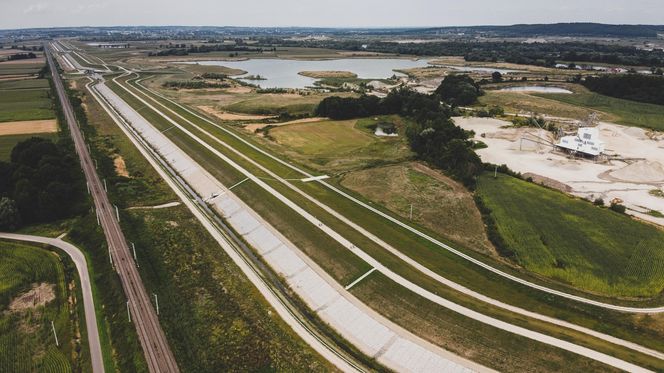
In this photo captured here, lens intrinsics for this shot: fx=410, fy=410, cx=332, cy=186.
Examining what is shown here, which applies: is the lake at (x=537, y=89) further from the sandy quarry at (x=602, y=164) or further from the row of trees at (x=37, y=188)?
the row of trees at (x=37, y=188)

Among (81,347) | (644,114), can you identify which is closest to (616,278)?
(81,347)

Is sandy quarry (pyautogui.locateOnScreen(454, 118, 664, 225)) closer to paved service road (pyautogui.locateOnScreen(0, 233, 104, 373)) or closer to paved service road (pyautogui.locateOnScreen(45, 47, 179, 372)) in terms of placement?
paved service road (pyautogui.locateOnScreen(45, 47, 179, 372))

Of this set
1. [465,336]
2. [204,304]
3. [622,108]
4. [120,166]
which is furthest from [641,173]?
[120,166]

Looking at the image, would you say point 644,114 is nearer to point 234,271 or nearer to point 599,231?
point 599,231

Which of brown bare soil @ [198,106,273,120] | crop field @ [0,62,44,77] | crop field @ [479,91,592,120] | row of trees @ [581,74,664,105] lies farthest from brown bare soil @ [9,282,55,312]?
crop field @ [0,62,44,77]

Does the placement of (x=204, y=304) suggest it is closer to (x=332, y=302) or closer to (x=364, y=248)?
(x=332, y=302)

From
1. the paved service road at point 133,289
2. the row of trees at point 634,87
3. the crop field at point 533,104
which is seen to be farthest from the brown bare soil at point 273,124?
the row of trees at point 634,87

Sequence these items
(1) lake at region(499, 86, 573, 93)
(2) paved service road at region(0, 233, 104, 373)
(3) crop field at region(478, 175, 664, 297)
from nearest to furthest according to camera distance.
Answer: (2) paved service road at region(0, 233, 104, 373)
(3) crop field at region(478, 175, 664, 297)
(1) lake at region(499, 86, 573, 93)
